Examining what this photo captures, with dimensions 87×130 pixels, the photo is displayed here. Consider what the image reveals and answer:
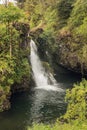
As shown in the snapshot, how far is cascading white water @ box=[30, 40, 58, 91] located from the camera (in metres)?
58.5

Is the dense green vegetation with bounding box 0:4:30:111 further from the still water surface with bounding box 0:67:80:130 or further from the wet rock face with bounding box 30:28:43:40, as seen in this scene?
the wet rock face with bounding box 30:28:43:40

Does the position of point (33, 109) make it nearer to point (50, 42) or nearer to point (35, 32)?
point (50, 42)

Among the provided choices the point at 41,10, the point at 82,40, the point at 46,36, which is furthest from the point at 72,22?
the point at 41,10

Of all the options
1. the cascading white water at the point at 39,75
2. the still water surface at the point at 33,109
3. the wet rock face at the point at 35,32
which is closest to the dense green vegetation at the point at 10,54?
the still water surface at the point at 33,109

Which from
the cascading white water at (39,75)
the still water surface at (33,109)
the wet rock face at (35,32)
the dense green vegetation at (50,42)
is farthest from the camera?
the wet rock face at (35,32)

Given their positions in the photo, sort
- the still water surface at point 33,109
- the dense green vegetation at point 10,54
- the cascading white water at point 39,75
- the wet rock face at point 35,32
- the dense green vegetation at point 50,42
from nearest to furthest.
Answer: the dense green vegetation at point 50,42, the still water surface at point 33,109, the dense green vegetation at point 10,54, the cascading white water at point 39,75, the wet rock face at point 35,32

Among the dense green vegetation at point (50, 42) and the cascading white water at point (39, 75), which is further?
the cascading white water at point (39, 75)

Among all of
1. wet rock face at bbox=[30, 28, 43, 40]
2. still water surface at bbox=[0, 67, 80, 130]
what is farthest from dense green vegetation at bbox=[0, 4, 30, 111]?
wet rock face at bbox=[30, 28, 43, 40]

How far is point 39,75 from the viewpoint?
61.7 meters

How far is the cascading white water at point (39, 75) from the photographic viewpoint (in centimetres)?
5850

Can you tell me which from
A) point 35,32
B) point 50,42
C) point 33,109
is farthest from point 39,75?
point 33,109

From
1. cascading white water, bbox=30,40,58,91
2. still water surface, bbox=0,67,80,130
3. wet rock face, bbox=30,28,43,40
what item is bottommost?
still water surface, bbox=0,67,80,130

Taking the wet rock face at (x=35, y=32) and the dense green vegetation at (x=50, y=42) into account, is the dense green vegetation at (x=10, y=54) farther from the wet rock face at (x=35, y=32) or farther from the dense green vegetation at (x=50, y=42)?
the wet rock face at (x=35, y=32)

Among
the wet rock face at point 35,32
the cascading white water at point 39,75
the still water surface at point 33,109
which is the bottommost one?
the still water surface at point 33,109
